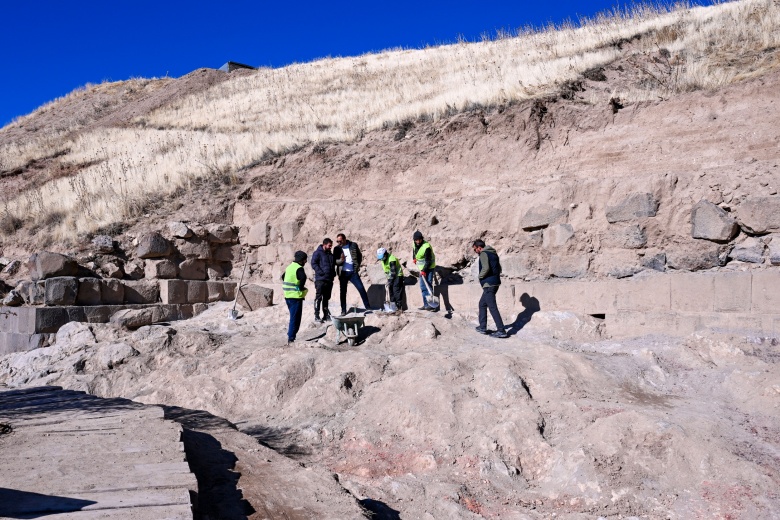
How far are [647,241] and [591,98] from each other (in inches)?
157

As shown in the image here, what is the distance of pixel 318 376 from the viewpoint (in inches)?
347

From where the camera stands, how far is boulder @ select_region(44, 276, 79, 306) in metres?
12.0

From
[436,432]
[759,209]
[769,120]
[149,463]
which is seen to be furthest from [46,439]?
[769,120]

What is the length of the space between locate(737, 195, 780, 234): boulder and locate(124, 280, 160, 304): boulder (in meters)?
11.1

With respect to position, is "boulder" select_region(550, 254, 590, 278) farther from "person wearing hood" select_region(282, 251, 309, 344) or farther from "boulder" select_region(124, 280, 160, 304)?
"boulder" select_region(124, 280, 160, 304)

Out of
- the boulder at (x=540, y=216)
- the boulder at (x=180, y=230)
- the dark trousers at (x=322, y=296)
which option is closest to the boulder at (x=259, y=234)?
the boulder at (x=180, y=230)

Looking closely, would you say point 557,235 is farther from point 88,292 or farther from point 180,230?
point 88,292

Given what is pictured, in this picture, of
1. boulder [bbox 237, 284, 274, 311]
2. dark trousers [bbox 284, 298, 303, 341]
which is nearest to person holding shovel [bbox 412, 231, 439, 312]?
dark trousers [bbox 284, 298, 303, 341]

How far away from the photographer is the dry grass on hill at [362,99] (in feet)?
43.7

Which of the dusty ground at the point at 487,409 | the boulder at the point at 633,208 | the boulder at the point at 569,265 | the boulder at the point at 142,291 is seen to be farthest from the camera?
the boulder at the point at 142,291

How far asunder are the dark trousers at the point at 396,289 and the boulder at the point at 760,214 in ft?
18.3

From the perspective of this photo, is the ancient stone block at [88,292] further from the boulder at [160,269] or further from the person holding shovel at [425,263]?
the person holding shovel at [425,263]

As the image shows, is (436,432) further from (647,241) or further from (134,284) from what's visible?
(134,284)

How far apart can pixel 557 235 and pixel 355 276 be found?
3.75 metres
